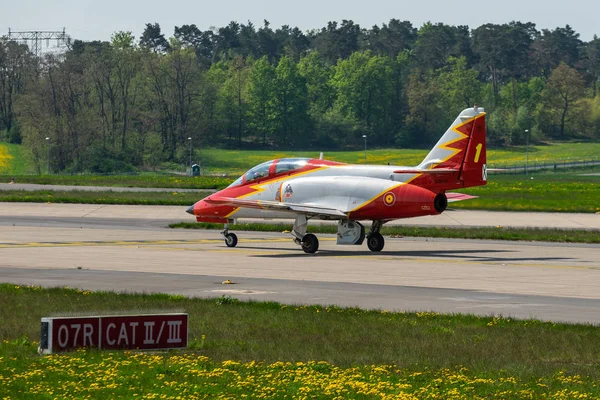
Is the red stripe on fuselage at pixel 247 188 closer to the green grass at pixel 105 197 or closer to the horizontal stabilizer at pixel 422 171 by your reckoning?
the horizontal stabilizer at pixel 422 171

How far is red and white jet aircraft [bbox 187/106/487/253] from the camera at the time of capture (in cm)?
3944

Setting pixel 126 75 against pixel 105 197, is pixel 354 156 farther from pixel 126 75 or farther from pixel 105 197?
pixel 105 197

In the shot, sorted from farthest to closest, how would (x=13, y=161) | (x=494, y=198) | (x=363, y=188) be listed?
(x=13, y=161)
(x=494, y=198)
(x=363, y=188)

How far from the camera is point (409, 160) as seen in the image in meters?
168

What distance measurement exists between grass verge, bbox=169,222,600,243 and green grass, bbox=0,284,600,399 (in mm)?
25314

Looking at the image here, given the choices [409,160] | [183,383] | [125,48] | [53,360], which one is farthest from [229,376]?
[125,48]

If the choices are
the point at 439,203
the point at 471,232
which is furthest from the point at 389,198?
the point at 471,232

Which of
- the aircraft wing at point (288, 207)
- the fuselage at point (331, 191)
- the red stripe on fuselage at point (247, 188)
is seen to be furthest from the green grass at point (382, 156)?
the aircraft wing at point (288, 207)

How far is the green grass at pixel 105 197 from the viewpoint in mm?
70562

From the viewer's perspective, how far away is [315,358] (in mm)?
18203

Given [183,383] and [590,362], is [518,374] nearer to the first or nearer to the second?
[590,362]

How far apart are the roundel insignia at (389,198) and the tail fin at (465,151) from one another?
1667 millimetres

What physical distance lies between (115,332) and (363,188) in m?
23.0

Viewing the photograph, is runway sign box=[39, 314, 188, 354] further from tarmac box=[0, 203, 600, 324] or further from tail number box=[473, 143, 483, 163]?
tail number box=[473, 143, 483, 163]
